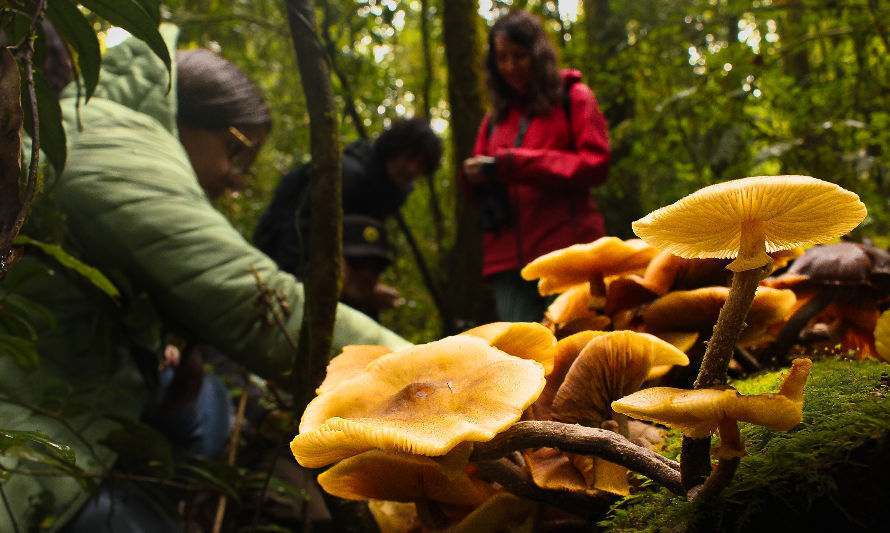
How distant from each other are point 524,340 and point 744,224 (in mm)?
396

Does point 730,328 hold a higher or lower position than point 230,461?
higher

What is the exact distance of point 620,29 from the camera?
5352 mm

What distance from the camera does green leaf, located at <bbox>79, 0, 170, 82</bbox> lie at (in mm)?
967

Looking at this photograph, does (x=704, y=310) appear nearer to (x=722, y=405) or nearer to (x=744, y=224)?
(x=744, y=224)

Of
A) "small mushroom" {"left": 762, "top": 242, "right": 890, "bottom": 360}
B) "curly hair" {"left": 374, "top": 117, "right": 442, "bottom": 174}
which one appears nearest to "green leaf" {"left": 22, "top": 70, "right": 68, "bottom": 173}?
"small mushroom" {"left": 762, "top": 242, "right": 890, "bottom": 360}

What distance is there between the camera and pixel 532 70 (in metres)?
3.03

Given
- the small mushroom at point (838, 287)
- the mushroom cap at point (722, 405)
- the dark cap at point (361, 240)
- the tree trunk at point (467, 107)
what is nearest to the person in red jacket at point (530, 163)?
the dark cap at point (361, 240)

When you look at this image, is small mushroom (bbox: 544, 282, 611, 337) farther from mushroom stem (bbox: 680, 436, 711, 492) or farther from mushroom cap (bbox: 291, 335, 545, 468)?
mushroom stem (bbox: 680, 436, 711, 492)

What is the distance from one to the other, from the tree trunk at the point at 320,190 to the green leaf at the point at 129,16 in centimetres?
29

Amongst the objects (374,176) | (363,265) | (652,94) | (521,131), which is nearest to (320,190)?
(521,131)

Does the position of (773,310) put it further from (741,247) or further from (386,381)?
(386,381)

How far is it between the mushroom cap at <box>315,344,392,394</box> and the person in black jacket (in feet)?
8.12

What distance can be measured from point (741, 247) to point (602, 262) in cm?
49

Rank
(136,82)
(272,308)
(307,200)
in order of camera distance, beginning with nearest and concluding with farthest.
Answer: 1. (272,308)
2. (136,82)
3. (307,200)
